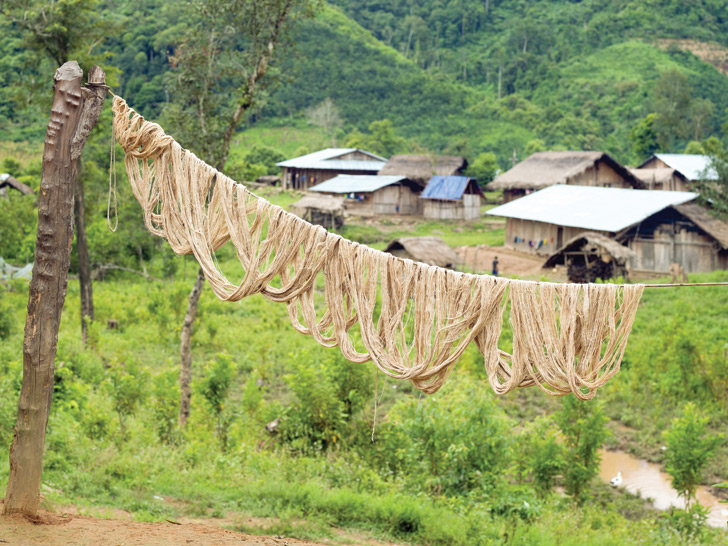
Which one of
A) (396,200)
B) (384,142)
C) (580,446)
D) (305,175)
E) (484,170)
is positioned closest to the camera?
(580,446)

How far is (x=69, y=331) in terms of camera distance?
1323cm

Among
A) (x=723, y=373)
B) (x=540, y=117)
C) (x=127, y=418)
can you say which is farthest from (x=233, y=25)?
(x=540, y=117)

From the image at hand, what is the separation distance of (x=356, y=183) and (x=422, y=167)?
314 centimetres

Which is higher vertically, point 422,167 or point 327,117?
point 327,117

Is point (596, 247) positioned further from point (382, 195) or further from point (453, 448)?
point (382, 195)

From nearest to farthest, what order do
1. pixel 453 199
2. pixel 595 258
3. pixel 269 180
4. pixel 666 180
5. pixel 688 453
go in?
1. pixel 688 453
2. pixel 595 258
3. pixel 453 199
4. pixel 666 180
5. pixel 269 180

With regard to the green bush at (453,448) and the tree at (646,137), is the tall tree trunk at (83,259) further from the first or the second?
the tree at (646,137)

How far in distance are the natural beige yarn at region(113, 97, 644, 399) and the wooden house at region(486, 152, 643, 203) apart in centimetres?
2406

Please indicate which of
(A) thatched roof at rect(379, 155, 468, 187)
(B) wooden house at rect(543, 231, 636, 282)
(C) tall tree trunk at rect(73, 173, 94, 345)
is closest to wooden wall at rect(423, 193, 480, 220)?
(A) thatched roof at rect(379, 155, 468, 187)

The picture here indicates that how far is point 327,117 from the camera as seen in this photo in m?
47.1

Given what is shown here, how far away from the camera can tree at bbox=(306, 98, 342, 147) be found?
46.9 meters

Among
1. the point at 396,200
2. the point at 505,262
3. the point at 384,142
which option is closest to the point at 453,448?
the point at 505,262

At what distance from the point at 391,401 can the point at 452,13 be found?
5853 centimetres

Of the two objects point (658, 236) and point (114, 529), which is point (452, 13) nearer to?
point (658, 236)
